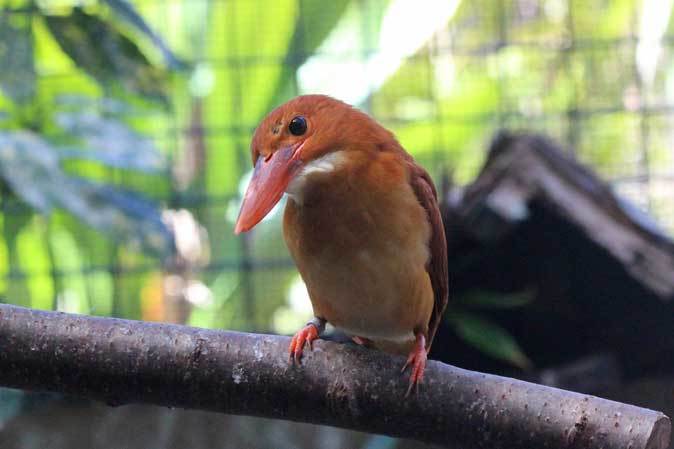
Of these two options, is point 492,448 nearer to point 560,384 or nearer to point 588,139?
point 560,384

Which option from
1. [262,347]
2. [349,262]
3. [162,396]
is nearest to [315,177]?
[349,262]

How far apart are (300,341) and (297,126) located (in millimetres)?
389

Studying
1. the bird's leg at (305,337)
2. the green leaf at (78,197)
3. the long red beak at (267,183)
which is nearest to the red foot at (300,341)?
the bird's leg at (305,337)

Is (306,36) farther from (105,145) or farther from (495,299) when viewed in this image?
(495,299)

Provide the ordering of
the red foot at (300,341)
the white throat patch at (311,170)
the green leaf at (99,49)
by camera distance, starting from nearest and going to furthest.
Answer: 1. the red foot at (300,341)
2. the white throat patch at (311,170)
3. the green leaf at (99,49)

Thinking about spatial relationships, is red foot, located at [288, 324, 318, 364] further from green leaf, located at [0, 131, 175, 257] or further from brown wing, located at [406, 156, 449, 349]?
green leaf, located at [0, 131, 175, 257]

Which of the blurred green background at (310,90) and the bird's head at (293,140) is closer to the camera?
the bird's head at (293,140)

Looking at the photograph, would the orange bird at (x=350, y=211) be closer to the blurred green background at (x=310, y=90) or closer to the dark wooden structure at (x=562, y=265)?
the dark wooden structure at (x=562, y=265)

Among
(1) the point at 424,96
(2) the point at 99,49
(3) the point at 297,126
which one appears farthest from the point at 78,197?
(1) the point at 424,96

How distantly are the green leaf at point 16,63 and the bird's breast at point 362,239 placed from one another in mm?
870

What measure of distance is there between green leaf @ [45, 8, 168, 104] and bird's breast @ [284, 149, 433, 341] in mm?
962

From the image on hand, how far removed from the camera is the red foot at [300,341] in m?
1.44

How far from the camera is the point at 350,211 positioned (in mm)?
1660

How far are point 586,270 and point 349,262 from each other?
55.3 inches
